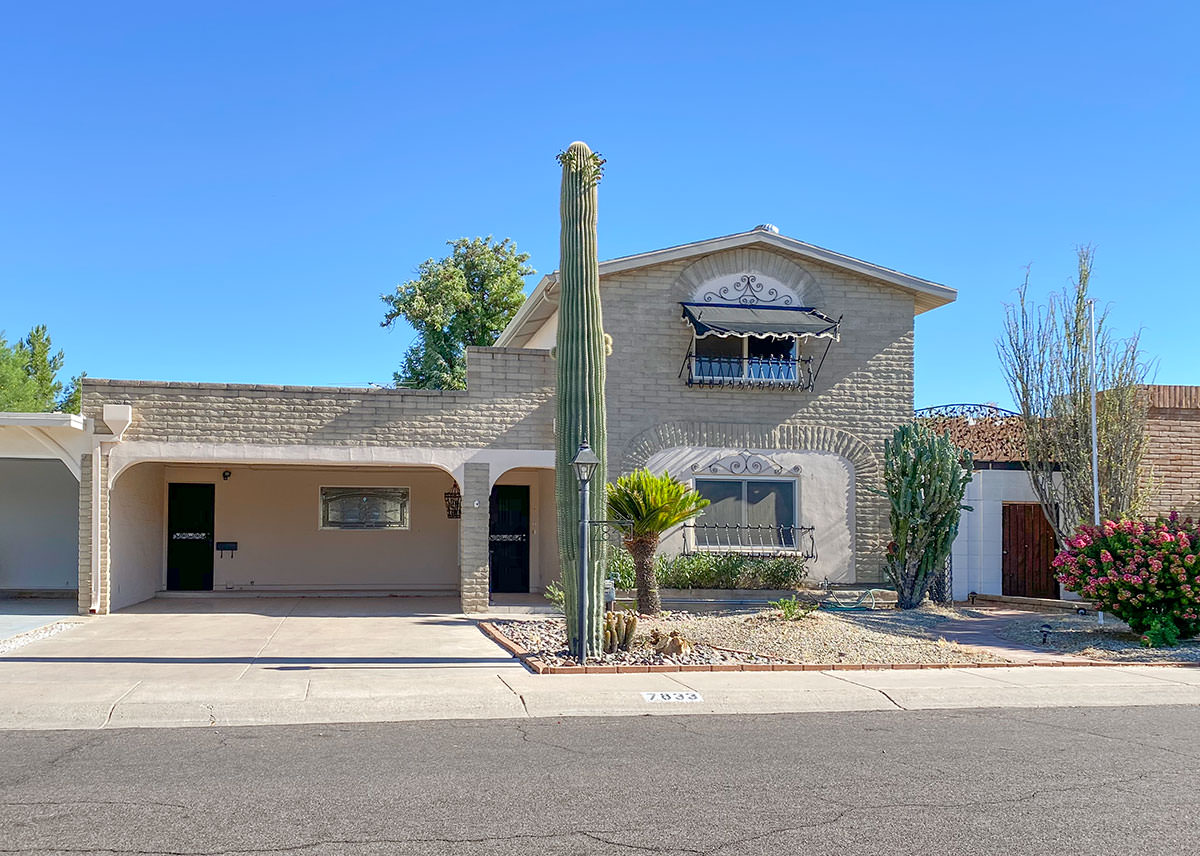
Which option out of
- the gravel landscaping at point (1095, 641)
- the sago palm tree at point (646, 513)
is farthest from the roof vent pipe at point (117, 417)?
the gravel landscaping at point (1095, 641)

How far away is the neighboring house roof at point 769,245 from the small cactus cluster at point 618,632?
22.7ft

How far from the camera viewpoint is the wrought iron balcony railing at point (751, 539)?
18016mm

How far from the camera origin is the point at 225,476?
66.1 feet

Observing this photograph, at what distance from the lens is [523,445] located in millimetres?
17266

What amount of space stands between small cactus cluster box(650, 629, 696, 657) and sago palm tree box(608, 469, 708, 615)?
2.57 m

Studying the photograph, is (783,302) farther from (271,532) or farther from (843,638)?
(271,532)

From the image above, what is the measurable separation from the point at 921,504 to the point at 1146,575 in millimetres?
3918

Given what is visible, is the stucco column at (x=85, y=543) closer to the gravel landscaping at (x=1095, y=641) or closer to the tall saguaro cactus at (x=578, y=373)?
the tall saguaro cactus at (x=578, y=373)

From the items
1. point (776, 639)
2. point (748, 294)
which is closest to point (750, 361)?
point (748, 294)

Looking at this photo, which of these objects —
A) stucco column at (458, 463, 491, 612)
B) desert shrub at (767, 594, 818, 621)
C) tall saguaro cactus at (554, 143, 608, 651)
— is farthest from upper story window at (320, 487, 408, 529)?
tall saguaro cactus at (554, 143, 608, 651)

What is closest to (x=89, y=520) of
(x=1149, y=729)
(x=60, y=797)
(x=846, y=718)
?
(x=60, y=797)

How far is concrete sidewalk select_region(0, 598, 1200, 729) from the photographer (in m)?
9.14

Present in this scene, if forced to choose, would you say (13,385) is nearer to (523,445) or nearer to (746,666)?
(523,445)

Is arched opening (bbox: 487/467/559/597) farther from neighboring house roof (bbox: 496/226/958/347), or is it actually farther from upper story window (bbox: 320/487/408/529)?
neighboring house roof (bbox: 496/226/958/347)
